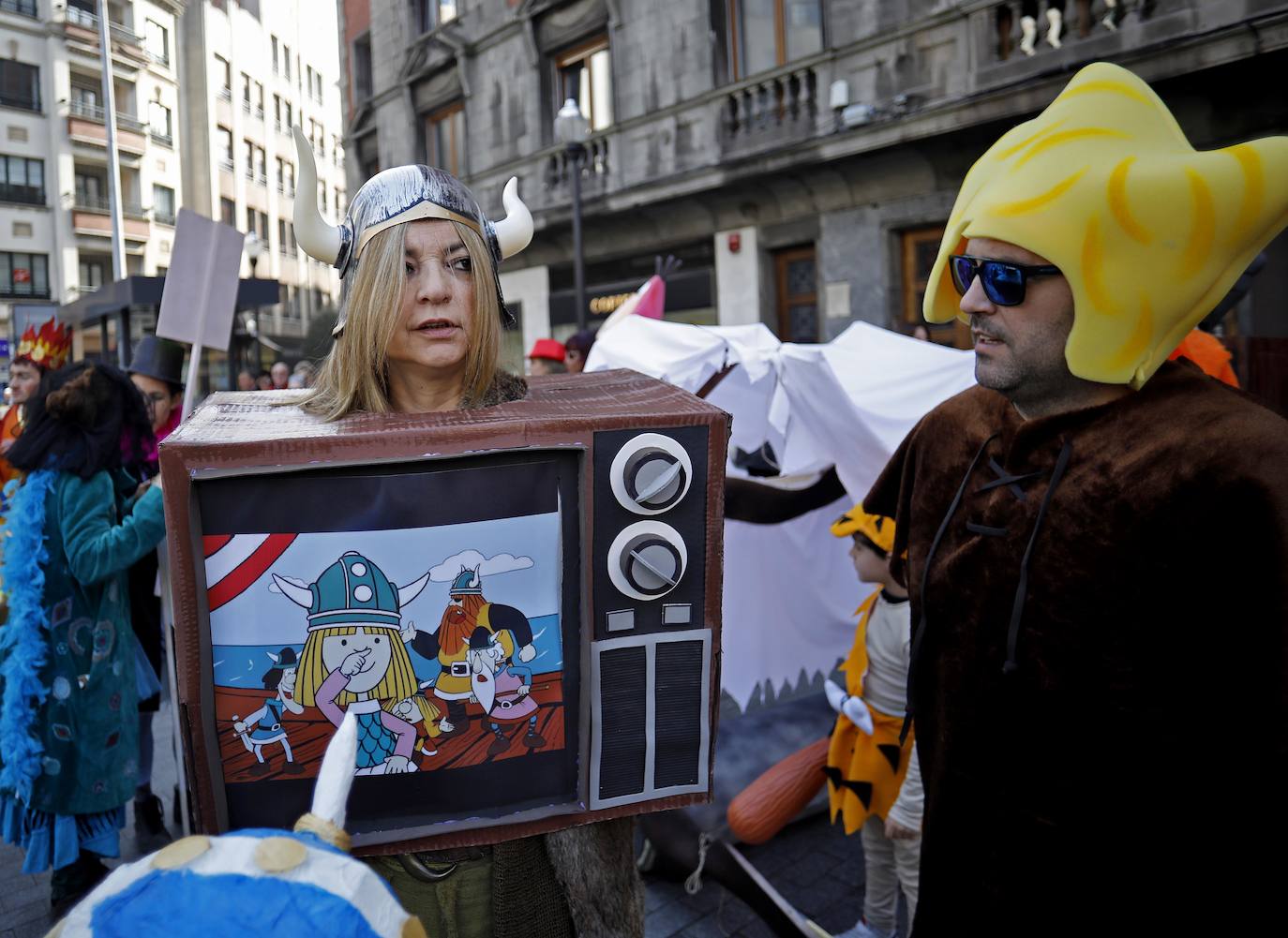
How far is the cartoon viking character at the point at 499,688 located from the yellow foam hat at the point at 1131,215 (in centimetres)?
108

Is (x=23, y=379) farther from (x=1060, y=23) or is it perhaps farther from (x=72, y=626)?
(x=1060, y=23)

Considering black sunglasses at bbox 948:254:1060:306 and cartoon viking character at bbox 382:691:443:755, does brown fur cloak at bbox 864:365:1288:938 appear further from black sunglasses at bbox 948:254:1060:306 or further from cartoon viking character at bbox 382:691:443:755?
cartoon viking character at bbox 382:691:443:755

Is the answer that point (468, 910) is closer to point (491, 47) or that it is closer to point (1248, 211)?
point (1248, 211)

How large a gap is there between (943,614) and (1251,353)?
141 inches

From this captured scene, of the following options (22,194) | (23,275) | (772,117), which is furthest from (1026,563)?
(22,194)

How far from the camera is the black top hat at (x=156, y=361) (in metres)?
4.08

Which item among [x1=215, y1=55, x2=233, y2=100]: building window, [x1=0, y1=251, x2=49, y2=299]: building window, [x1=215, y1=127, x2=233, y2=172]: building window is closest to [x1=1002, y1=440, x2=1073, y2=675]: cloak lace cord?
[x1=0, y1=251, x2=49, y2=299]: building window

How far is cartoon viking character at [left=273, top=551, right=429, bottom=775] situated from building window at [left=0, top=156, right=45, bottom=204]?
39.0 m

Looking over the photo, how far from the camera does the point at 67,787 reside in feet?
9.50

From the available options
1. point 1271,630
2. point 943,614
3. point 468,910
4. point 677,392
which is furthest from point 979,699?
point 468,910

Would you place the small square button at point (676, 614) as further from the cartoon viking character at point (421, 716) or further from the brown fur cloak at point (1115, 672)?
the brown fur cloak at point (1115, 672)

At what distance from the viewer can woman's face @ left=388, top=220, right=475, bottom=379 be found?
4.86 ft

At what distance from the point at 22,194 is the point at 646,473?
39649 mm

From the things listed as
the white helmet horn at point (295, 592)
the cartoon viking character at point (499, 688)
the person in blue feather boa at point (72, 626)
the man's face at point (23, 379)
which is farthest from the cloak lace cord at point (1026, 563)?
the man's face at point (23, 379)
